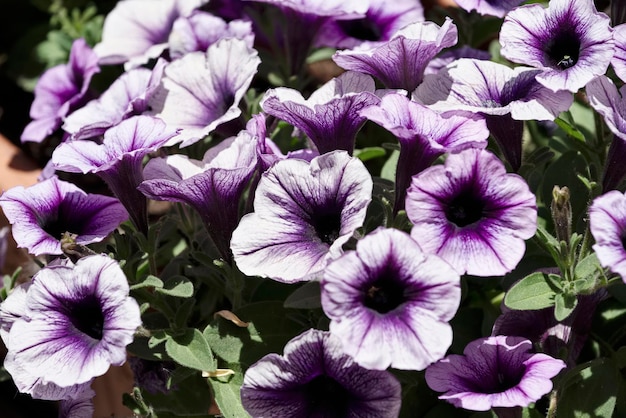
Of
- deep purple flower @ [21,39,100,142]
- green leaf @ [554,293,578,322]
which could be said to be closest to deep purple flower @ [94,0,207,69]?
deep purple flower @ [21,39,100,142]

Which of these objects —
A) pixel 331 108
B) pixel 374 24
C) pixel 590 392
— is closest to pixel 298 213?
pixel 331 108

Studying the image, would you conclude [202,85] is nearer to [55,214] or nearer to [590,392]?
[55,214]

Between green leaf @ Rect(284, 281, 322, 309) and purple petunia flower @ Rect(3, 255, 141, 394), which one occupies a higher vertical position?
purple petunia flower @ Rect(3, 255, 141, 394)

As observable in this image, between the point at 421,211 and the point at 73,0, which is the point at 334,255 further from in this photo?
the point at 73,0

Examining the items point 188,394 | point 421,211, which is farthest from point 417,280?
point 188,394

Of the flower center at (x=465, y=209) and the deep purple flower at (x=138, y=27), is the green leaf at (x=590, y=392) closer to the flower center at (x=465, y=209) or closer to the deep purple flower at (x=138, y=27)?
the flower center at (x=465, y=209)

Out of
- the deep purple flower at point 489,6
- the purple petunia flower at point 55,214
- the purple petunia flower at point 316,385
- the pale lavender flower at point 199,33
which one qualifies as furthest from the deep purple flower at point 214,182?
the deep purple flower at point 489,6

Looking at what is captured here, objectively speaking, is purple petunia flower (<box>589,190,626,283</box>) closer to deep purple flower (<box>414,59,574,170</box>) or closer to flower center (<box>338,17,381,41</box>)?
deep purple flower (<box>414,59,574,170</box>)
